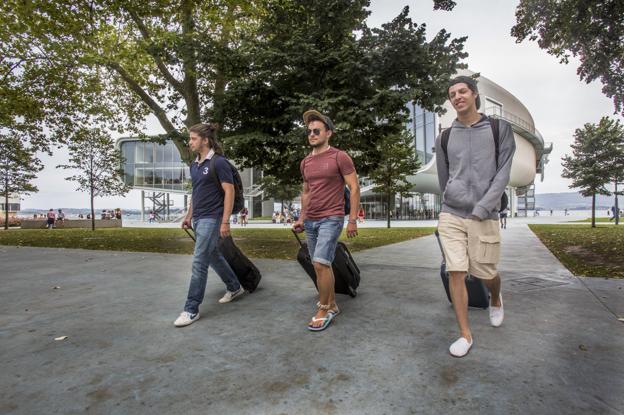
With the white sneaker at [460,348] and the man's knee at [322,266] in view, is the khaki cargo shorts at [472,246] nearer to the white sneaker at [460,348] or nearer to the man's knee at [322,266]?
the white sneaker at [460,348]

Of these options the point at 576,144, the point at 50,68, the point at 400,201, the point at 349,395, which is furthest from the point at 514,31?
the point at 400,201

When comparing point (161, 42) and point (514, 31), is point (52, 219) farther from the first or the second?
point (514, 31)

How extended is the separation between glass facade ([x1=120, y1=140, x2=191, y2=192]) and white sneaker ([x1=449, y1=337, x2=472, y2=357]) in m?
50.0

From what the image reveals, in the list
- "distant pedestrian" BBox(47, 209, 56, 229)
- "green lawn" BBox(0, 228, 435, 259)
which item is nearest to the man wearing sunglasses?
"green lawn" BBox(0, 228, 435, 259)

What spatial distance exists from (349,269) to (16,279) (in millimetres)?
5317

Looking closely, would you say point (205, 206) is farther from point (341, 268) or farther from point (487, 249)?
point (487, 249)

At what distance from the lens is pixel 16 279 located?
18.6 ft

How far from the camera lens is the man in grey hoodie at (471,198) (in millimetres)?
2650

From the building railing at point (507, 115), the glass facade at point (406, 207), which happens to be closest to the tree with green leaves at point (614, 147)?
the glass facade at point (406, 207)

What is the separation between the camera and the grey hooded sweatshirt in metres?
2.62

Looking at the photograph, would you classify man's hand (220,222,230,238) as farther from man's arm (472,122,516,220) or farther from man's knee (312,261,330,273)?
man's arm (472,122,516,220)

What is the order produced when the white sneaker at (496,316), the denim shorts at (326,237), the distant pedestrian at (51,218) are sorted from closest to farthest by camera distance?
the white sneaker at (496,316)
the denim shorts at (326,237)
the distant pedestrian at (51,218)

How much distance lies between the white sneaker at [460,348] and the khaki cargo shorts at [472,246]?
20.1 inches

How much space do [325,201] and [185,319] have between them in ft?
5.55
